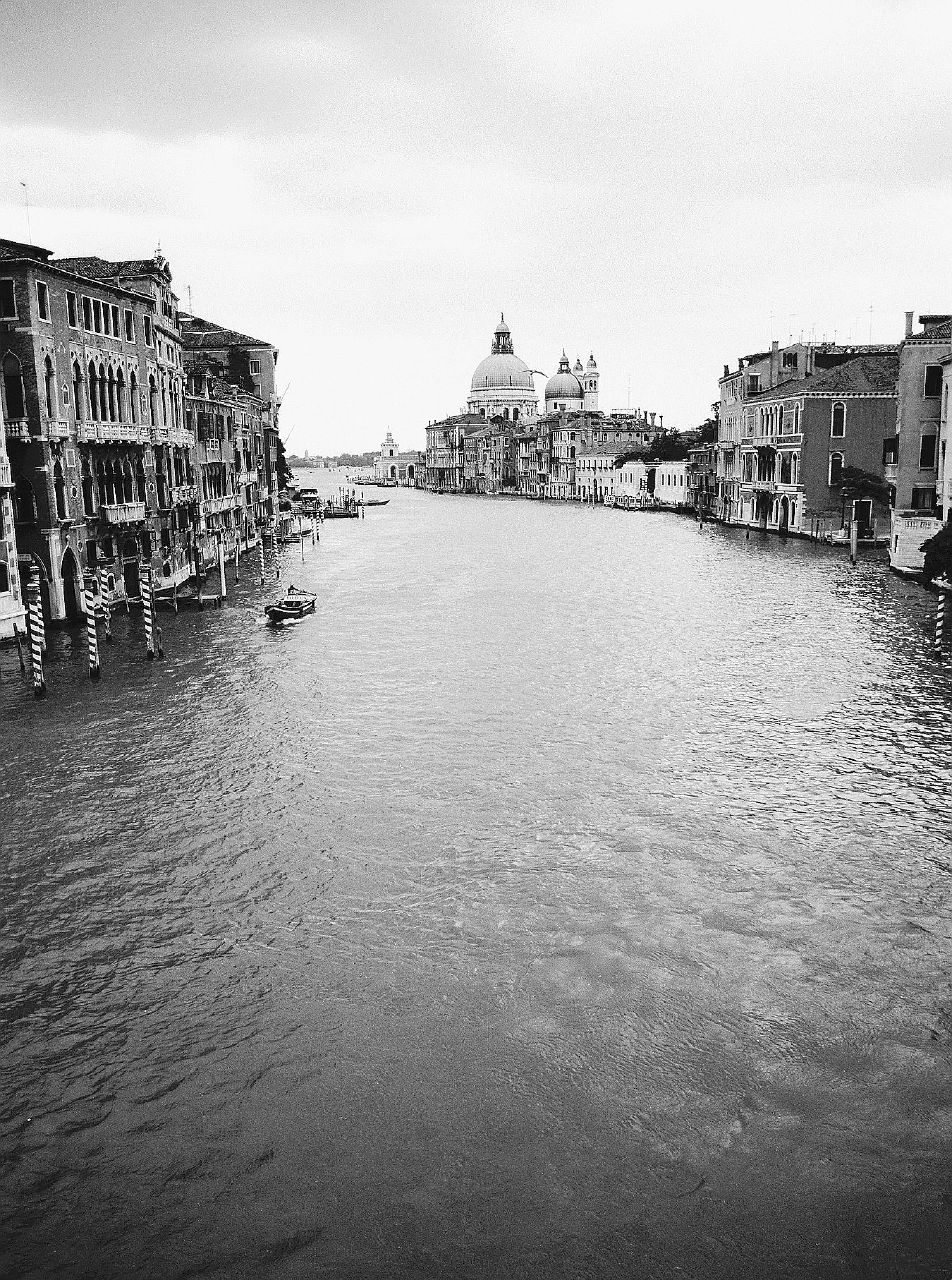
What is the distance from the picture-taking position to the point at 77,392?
86.2ft

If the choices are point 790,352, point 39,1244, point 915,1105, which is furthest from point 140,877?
point 790,352

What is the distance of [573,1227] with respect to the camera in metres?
6.95

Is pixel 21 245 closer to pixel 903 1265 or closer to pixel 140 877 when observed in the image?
pixel 140 877

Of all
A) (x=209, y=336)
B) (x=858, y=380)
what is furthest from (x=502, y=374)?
(x=858, y=380)

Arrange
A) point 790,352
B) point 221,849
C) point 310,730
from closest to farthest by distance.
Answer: point 221,849, point 310,730, point 790,352

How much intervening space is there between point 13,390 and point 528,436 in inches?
4391

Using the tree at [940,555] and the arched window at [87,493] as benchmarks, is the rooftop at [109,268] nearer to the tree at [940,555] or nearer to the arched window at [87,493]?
the arched window at [87,493]

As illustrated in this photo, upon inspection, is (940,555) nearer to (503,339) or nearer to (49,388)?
(49,388)

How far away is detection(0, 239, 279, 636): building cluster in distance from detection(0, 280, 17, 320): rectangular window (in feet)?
0.07

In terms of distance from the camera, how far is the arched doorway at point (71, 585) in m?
25.8

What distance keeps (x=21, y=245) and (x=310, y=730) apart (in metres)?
13.2

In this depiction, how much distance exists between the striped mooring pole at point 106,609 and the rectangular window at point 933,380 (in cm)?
2595

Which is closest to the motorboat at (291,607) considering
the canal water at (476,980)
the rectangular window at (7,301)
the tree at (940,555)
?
the canal water at (476,980)

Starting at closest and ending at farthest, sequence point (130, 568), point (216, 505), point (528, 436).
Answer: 1. point (130, 568)
2. point (216, 505)
3. point (528, 436)
